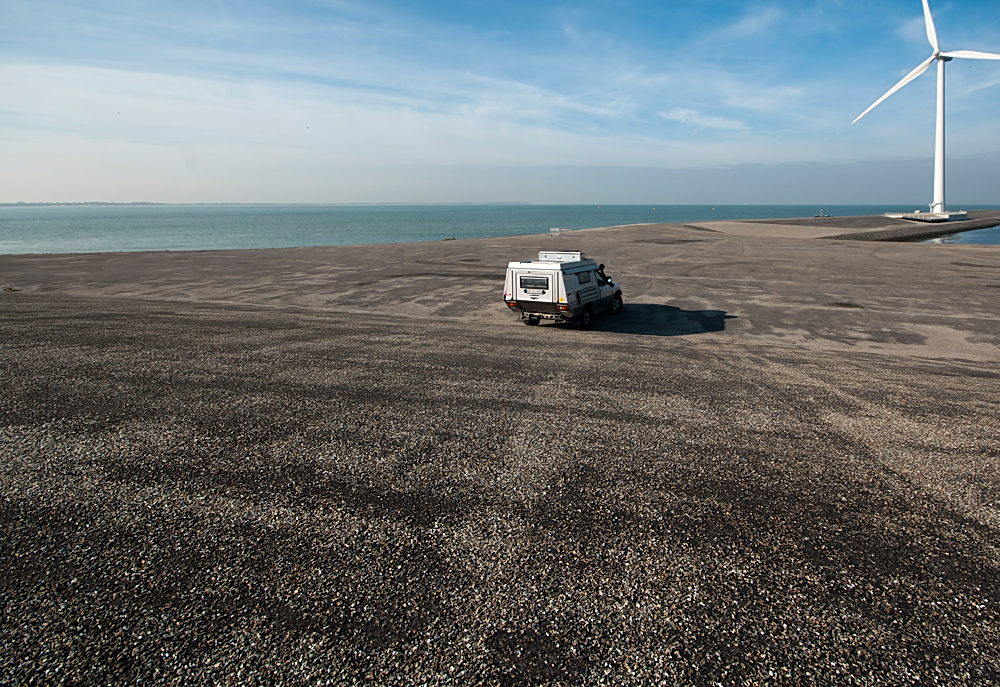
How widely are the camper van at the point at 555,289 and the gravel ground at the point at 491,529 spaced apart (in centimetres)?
597

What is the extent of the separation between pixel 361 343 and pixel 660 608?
11.8 metres

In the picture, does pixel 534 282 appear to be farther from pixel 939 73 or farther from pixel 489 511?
pixel 939 73

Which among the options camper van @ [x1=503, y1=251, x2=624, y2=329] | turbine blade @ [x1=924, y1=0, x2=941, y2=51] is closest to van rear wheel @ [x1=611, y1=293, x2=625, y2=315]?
camper van @ [x1=503, y1=251, x2=624, y2=329]

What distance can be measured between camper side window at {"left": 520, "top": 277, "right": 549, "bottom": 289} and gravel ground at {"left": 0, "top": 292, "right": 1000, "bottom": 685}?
6279 millimetres

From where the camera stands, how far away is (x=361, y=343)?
15.6 m

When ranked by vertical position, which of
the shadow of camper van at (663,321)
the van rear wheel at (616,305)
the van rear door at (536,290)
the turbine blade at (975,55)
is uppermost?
the turbine blade at (975,55)

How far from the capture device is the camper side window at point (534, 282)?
18.3 metres

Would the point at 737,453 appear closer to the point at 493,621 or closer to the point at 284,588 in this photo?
the point at 493,621

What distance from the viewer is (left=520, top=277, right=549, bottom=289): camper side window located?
18.3 m

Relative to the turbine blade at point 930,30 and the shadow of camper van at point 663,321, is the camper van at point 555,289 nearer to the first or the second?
the shadow of camper van at point 663,321

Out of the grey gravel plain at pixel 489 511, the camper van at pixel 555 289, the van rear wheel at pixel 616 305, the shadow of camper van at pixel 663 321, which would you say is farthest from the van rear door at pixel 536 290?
the van rear wheel at pixel 616 305

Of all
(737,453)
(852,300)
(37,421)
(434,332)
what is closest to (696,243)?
(852,300)

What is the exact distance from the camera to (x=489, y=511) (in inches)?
274

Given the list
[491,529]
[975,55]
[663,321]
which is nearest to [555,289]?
[663,321]
